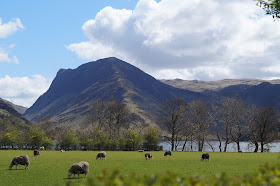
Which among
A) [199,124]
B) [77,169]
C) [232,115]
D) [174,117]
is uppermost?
[232,115]

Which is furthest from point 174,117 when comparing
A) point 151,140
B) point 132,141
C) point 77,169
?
point 77,169

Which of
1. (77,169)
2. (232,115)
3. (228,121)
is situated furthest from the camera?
(232,115)

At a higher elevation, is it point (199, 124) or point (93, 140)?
point (199, 124)

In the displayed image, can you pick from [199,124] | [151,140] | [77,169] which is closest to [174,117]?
[199,124]

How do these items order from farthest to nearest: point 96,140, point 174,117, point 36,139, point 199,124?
point 36,139 → point 96,140 → point 174,117 → point 199,124

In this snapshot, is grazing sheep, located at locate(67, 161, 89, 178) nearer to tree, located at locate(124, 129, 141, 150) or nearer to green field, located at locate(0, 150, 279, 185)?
green field, located at locate(0, 150, 279, 185)

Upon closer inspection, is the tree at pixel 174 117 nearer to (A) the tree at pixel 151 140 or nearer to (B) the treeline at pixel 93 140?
(A) the tree at pixel 151 140

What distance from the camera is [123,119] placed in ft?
344

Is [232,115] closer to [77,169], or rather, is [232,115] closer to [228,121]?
[228,121]

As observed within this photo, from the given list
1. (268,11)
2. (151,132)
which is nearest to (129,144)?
(151,132)

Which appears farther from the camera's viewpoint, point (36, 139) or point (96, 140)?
point (36, 139)

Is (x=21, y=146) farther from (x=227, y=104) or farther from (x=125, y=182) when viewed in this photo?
(x=125, y=182)

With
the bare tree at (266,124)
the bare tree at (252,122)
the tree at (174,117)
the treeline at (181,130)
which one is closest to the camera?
the bare tree at (252,122)

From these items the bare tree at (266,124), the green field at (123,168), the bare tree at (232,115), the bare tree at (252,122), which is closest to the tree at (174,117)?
the bare tree at (232,115)
